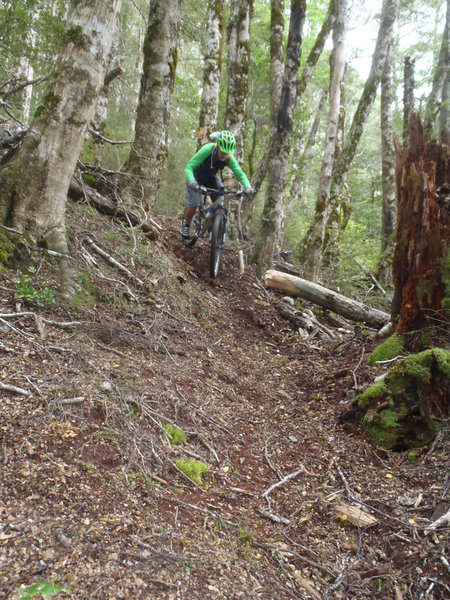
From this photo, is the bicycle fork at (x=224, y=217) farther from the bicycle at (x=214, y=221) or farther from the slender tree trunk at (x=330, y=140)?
the slender tree trunk at (x=330, y=140)

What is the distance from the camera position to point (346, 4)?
26.8 feet

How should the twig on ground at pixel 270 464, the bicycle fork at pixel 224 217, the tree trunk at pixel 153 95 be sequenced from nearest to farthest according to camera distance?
1. the twig on ground at pixel 270 464
2. the tree trunk at pixel 153 95
3. the bicycle fork at pixel 224 217

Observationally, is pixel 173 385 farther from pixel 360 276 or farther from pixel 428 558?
pixel 360 276

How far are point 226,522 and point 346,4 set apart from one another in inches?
385

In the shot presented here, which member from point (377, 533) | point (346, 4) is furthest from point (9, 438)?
point (346, 4)

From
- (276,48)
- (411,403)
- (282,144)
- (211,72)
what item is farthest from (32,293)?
(276,48)

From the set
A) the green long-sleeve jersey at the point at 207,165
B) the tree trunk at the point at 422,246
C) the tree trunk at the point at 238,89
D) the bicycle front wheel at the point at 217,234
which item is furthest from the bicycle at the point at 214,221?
the tree trunk at the point at 422,246

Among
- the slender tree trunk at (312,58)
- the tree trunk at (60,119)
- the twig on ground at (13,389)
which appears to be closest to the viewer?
the twig on ground at (13,389)

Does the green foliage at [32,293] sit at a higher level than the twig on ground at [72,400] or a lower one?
higher

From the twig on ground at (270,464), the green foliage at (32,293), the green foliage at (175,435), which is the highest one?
the green foliage at (32,293)

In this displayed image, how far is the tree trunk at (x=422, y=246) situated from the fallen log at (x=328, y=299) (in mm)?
1895

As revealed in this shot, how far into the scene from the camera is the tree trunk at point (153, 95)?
620 cm

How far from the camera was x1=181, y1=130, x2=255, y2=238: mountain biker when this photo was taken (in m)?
6.31

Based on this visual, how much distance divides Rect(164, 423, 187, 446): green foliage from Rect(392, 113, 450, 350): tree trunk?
2.69m
